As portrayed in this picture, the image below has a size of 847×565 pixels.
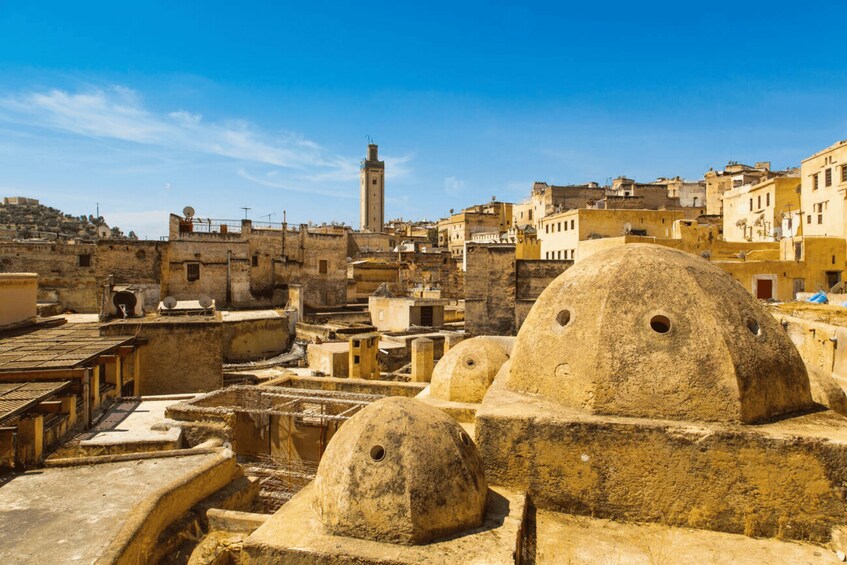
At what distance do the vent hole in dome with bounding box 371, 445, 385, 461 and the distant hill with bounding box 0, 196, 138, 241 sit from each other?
141 feet

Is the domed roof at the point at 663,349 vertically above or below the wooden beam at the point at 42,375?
above

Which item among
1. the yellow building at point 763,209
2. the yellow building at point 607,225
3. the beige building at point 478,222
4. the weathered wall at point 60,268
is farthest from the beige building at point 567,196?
the weathered wall at point 60,268

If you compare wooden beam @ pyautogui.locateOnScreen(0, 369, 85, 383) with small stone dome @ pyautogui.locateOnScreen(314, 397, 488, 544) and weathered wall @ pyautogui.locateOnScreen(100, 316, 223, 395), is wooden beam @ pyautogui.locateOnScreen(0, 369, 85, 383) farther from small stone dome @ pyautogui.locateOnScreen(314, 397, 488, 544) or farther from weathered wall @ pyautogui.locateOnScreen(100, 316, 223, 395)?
small stone dome @ pyautogui.locateOnScreen(314, 397, 488, 544)

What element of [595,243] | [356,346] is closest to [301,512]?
[356,346]

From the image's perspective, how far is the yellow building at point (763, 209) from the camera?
30.9m

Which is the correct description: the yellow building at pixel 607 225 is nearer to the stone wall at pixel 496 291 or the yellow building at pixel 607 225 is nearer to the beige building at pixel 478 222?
the stone wall at pixel 496 291

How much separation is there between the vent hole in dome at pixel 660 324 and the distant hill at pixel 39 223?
4373 cm

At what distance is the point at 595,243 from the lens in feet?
81.4

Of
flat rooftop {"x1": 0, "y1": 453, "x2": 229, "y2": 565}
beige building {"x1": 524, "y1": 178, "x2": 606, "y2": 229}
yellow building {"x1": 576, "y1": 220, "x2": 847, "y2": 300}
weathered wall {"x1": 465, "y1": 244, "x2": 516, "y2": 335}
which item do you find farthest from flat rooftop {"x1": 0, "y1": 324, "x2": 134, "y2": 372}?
beige building {"x1": 524, "y1": 178, "x2": 606, "y2": 229}

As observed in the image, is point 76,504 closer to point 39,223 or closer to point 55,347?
point 55,347

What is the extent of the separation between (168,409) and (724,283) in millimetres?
11164

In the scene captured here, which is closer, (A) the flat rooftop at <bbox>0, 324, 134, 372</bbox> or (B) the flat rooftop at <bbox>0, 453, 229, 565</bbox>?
(B) the flat rooftop at <bbox>0, 453, 229, 565</bbox>

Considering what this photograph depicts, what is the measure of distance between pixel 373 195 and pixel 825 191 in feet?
197

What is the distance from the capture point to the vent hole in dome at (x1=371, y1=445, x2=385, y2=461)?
5.40 meters
